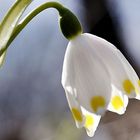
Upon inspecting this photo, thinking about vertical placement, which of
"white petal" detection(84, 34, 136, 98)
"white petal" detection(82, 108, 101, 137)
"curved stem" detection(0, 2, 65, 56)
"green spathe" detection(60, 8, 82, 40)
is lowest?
"white petal" detection(82, 108, 101, 137)

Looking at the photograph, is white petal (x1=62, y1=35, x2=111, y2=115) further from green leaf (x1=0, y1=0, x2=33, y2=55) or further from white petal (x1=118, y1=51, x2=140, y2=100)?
green leaf (x1=0, y1=0, x2=33, y2=55)

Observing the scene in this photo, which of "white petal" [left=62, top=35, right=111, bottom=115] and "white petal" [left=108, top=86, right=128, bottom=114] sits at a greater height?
"white petal" [left=62, top=35, right=111, bottom=115]

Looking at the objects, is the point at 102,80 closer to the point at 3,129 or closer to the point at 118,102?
the point at 118,102

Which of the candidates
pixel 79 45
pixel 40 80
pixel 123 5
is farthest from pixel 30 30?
pixel 79 45

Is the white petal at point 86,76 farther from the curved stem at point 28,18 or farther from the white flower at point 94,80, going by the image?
the curved stem at point 28,18

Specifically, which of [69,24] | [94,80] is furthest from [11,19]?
[94,80]

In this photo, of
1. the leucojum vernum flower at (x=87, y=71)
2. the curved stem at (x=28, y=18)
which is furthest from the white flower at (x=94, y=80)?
the curved stem at (x=28, y=18)

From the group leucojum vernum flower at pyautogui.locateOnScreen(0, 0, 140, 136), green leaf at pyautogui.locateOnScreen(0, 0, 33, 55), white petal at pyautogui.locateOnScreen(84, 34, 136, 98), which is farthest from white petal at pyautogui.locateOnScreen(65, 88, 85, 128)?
green leaf at pyautogui.locateOnScreen(0, 0, 33, 55)

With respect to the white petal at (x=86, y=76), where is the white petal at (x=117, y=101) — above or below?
below
